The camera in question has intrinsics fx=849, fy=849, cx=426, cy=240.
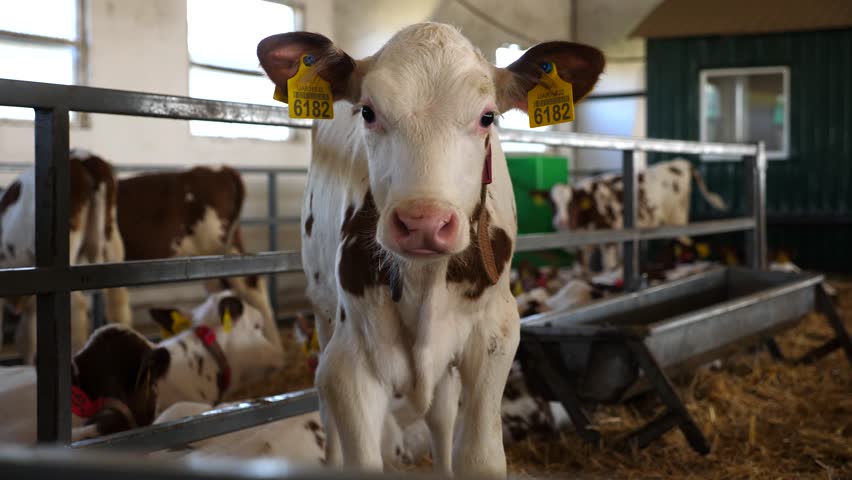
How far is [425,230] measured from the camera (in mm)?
1896

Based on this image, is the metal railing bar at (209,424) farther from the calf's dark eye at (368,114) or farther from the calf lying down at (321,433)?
the calf's dark eye at (368,114)

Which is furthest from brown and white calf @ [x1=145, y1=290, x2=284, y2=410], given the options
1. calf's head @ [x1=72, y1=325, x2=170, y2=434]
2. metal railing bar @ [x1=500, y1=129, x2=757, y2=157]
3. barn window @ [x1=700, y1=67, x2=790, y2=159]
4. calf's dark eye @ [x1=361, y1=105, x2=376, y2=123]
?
barn window @ [x1=700, y1=67, x2=790, y2=159]

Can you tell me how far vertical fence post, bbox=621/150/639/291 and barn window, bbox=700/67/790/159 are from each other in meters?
8.04

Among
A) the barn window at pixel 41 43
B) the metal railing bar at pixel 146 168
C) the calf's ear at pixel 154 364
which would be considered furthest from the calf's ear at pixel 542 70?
the barn window at pixel 41 43

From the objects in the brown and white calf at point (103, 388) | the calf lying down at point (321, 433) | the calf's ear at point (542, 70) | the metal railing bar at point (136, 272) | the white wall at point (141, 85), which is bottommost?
the calf lying down at point (321, 433)

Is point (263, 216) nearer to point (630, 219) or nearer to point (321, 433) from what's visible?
point (630, 219)

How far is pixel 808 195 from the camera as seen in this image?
39.3ft

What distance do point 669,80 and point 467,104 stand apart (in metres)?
11.4

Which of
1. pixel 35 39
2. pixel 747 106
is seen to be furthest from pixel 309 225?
pixel 747 106

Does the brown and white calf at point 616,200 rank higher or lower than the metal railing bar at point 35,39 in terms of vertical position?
lower

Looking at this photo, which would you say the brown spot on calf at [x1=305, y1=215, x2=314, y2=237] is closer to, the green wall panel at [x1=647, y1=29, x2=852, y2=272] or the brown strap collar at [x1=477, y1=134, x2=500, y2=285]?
the brown strap collar at [x1=477, y1=134, x2=500, y2=285]

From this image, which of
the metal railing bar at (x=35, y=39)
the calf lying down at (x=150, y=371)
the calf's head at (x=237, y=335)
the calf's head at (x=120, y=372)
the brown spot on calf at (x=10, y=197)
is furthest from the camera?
the metal railing bar at (x=35, y=39)

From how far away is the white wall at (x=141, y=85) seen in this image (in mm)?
7930

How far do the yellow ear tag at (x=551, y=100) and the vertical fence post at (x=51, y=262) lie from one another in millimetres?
1365
